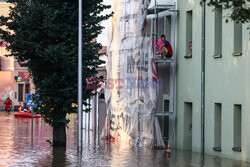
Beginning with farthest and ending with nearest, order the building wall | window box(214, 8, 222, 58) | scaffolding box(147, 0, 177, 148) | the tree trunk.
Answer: scaffolding box(147, 0, 177, 148) → the tree trunk → window box(214, 8, 222, 58) → the building wall

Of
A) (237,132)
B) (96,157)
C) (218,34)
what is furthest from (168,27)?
(96,157)

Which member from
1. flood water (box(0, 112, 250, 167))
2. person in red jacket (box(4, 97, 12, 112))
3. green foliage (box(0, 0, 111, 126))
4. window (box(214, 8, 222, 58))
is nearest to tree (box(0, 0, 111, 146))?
green foliage (box(0, 0, 111, 126))

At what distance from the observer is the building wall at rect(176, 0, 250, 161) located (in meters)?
24.3

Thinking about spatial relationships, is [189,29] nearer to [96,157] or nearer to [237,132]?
[237,132]

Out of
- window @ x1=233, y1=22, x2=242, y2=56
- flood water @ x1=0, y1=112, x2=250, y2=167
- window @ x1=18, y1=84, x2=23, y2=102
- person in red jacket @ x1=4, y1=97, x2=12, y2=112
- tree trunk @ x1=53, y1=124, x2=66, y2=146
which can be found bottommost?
flood water @ x1=0, y1=112, x2=250, y2=167

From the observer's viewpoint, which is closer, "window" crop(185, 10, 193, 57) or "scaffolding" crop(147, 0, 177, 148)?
"window" crop(185, 10, 193, 57)

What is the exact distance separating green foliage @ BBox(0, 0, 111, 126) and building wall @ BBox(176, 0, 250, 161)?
3.57 meters

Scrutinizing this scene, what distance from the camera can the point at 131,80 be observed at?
33812 millimetres

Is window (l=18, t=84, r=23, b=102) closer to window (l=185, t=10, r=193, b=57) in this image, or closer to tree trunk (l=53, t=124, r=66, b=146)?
tree trunk (l=53, t=124, r=66, b=146)

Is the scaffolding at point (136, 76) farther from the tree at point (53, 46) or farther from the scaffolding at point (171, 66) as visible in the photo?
the tree at point (53, 46)

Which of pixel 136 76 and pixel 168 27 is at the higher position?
pixel 168 27

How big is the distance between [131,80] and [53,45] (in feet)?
20.0

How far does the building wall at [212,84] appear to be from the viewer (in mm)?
24297

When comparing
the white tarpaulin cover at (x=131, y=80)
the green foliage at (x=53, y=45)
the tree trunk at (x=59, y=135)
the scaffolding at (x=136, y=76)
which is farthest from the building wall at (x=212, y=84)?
the tree trunk at (x=59, y=135)
